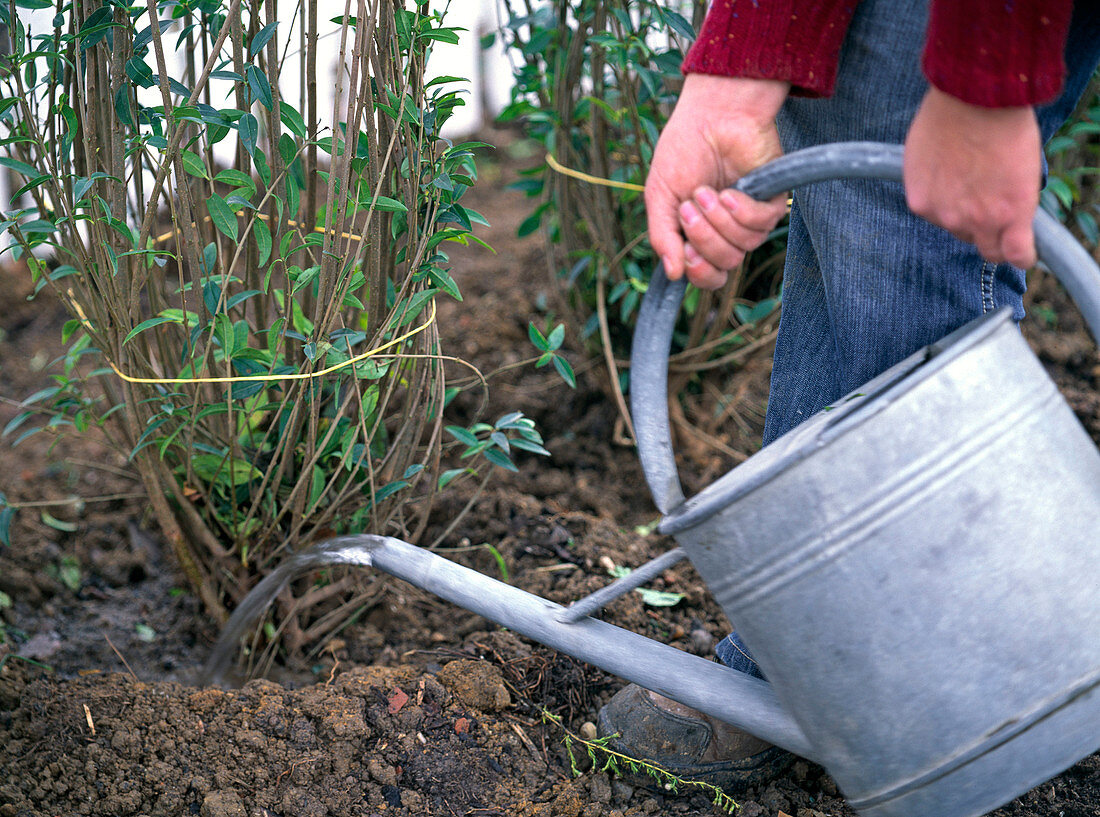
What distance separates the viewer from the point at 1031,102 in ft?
2.54

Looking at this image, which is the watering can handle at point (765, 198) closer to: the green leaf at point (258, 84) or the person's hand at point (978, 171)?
the person's hand at point (978, 171)

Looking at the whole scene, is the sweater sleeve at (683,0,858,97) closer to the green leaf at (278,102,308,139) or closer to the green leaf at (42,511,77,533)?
the green leaf at (278,102,308,139)

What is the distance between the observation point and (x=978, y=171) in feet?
2.67

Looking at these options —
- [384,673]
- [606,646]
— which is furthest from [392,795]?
[606,646]

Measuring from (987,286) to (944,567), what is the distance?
1.40 ft

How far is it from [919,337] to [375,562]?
2.73 ft

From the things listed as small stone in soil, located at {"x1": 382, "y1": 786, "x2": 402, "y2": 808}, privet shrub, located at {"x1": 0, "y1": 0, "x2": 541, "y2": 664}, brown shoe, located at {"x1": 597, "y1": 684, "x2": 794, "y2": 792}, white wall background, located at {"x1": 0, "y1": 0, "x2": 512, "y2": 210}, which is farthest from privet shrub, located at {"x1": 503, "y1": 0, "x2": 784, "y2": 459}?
white wall background, located at {"x1": 0, "y1": 0, "x2": 512, "y2": 210}

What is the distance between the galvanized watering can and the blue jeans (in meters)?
0.21

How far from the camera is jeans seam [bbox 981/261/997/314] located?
3.53 ft

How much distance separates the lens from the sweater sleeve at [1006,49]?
759 millimetres

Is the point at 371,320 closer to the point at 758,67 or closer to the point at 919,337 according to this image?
the point at 758,67

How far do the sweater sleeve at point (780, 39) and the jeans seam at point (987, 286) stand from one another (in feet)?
0.98

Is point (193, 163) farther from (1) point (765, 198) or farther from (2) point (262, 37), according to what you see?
(1) point (765, 198)

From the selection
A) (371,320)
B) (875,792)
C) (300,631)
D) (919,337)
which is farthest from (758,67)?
(300,631)
